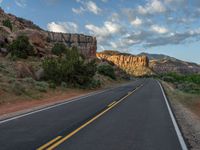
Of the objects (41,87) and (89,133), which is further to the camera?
(41,87)

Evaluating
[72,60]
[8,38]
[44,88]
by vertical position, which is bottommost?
[44,88]

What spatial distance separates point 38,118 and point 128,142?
563cm

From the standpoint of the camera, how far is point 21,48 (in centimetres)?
4525


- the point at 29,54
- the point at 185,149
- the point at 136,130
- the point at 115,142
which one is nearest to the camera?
the point at 185,149

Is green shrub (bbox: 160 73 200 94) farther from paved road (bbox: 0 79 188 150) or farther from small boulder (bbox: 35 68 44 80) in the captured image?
paved road (bbox: 0 79 188 150)

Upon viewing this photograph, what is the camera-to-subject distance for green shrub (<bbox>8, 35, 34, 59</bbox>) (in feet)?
142

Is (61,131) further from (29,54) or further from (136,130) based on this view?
(29,54)

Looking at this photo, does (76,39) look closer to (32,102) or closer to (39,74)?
(39,74)

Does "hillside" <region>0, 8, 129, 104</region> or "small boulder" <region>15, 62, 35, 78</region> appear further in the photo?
"small boulder" <region>15, 62, 35, 78</region>

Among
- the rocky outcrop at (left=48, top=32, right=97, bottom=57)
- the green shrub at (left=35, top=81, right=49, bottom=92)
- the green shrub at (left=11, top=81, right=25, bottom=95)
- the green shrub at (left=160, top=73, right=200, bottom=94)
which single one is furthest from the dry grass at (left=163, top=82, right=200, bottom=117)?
the rocky outcrop at (left=48, top=32, right=97, bottom=57)

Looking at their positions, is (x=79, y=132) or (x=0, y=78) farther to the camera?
(x=0, y=78)

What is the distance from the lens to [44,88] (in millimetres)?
27406

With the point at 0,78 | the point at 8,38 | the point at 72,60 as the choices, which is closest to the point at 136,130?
the point at 0,78

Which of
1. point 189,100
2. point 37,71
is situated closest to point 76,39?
point 37,71
